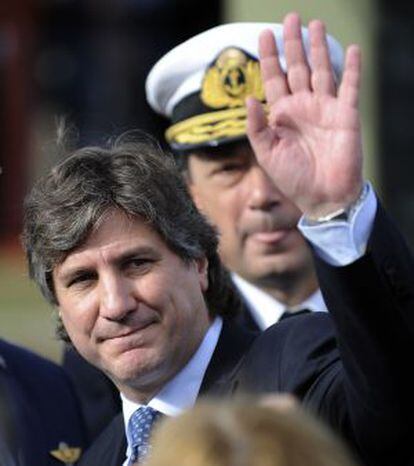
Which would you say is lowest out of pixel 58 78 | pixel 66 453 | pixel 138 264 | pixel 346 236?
pixel 66 453

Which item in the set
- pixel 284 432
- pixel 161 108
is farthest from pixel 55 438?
pixel 284 432

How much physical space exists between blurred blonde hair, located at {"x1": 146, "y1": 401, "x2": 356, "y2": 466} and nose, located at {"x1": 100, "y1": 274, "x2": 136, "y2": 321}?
3.83ft

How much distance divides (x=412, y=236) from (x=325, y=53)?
555cm

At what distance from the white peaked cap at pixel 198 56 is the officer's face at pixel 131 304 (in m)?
1.33

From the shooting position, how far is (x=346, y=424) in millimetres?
3014

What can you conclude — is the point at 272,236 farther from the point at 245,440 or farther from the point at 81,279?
the point at 245,440

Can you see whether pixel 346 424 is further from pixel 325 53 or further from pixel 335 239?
pixel 325 53

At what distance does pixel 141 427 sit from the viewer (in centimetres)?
342

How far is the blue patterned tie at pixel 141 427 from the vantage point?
3.39 meters

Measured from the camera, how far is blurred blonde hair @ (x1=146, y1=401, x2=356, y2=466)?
2.09 m

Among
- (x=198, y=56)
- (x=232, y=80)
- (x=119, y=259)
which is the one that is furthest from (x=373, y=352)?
(x=198, y=56)

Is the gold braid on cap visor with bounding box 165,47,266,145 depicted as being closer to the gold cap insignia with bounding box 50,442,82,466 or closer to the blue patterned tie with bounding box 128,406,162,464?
the gold cap insignia with bounding box 50,442,82,466

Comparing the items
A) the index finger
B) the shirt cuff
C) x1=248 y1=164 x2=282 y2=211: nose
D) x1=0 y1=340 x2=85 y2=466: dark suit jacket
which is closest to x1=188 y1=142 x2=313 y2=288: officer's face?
x1=248 y1=164 x2=282 y2=211: nose

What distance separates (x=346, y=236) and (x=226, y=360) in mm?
574
